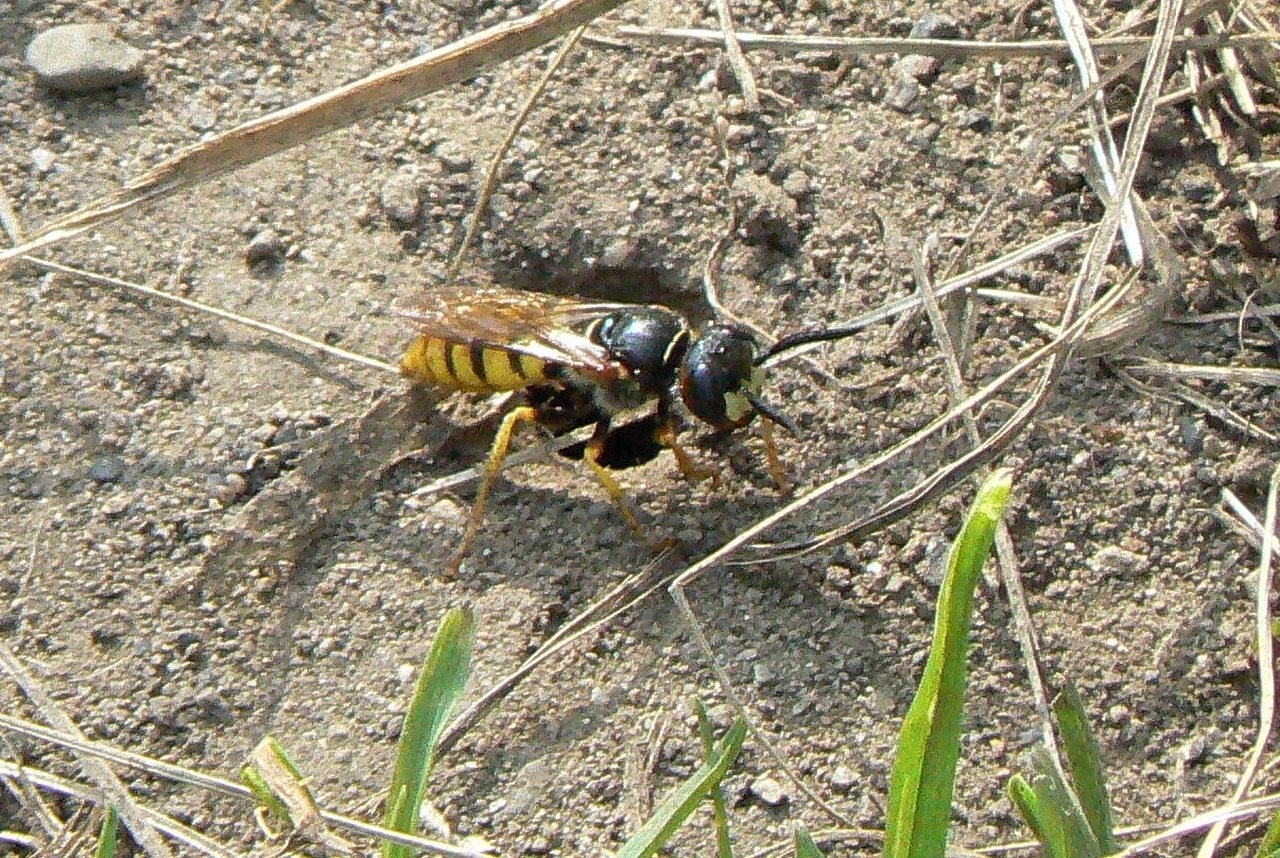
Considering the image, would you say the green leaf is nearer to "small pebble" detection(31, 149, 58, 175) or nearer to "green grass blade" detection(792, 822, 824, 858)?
"green grass blade" detection(792, 822, 824, 858)

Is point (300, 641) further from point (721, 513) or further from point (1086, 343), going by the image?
point (1086, 343)

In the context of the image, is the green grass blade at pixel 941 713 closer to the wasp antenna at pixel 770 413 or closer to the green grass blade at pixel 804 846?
the green grass blade at pixel 804 846

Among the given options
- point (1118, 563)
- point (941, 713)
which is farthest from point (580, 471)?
point (941, 713)

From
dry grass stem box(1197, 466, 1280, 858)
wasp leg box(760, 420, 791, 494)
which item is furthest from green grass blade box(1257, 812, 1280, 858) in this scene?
wasp leg box(760, 420, 791, 494)

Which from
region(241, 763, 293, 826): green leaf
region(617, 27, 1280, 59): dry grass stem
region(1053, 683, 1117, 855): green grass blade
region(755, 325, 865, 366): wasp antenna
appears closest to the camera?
region(1053, 683, 1117, 855): green grass blade

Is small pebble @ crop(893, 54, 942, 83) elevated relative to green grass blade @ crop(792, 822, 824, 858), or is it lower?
elevated

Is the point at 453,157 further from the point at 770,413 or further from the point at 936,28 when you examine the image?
the point at 936,28

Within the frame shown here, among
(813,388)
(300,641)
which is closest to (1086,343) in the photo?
(813,388)

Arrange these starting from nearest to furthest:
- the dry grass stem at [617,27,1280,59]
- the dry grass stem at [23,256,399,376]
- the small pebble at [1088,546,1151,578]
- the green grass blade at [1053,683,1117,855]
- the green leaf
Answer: the green grass blade at [1053,683,1117,855], the green leaf, the small pebble at [1088,546,1151,578], the dry grass stem at [23,256,399,376], the dry grass stem at [617,27,1280,59]
